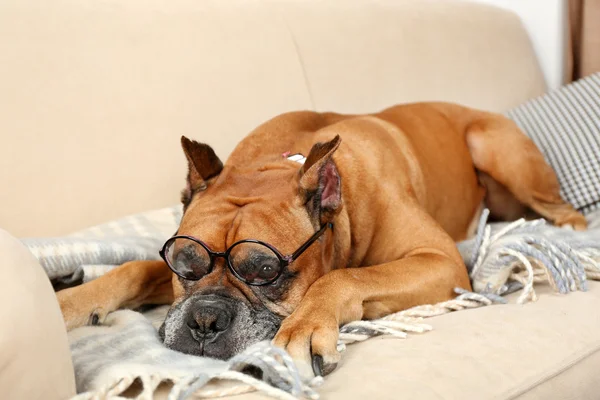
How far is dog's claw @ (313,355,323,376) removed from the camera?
4.24ft

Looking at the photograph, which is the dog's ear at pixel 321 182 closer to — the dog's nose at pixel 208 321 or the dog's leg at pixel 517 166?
the dog's nose at pixel 208 321

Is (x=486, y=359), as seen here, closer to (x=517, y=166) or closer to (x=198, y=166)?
(x=198, y=166)

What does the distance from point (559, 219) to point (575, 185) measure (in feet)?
0.76

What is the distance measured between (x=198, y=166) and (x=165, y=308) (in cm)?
42

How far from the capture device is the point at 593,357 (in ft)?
4.81

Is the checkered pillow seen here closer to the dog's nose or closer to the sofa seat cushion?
the sofa seat cushion

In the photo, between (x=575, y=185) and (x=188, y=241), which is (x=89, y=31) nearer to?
(x=188, y=241)

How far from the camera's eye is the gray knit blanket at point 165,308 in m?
1.17

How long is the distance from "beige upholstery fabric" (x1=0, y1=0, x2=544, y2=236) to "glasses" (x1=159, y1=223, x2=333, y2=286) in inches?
28.8

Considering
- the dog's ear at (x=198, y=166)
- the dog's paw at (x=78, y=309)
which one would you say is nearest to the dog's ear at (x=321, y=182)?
the dog's ear at (x=198, y=166)

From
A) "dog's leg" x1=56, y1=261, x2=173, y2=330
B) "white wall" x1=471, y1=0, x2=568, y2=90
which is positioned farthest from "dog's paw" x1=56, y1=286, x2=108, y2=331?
"white wall" x1=471, y1=0, x2=568, y2=90

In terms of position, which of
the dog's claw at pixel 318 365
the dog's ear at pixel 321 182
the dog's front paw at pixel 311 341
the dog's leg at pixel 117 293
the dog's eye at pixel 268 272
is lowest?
the dog's leg at pixel 117 293

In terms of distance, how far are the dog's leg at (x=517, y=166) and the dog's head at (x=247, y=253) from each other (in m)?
1.20

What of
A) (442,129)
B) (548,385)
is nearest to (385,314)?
(548,385)
